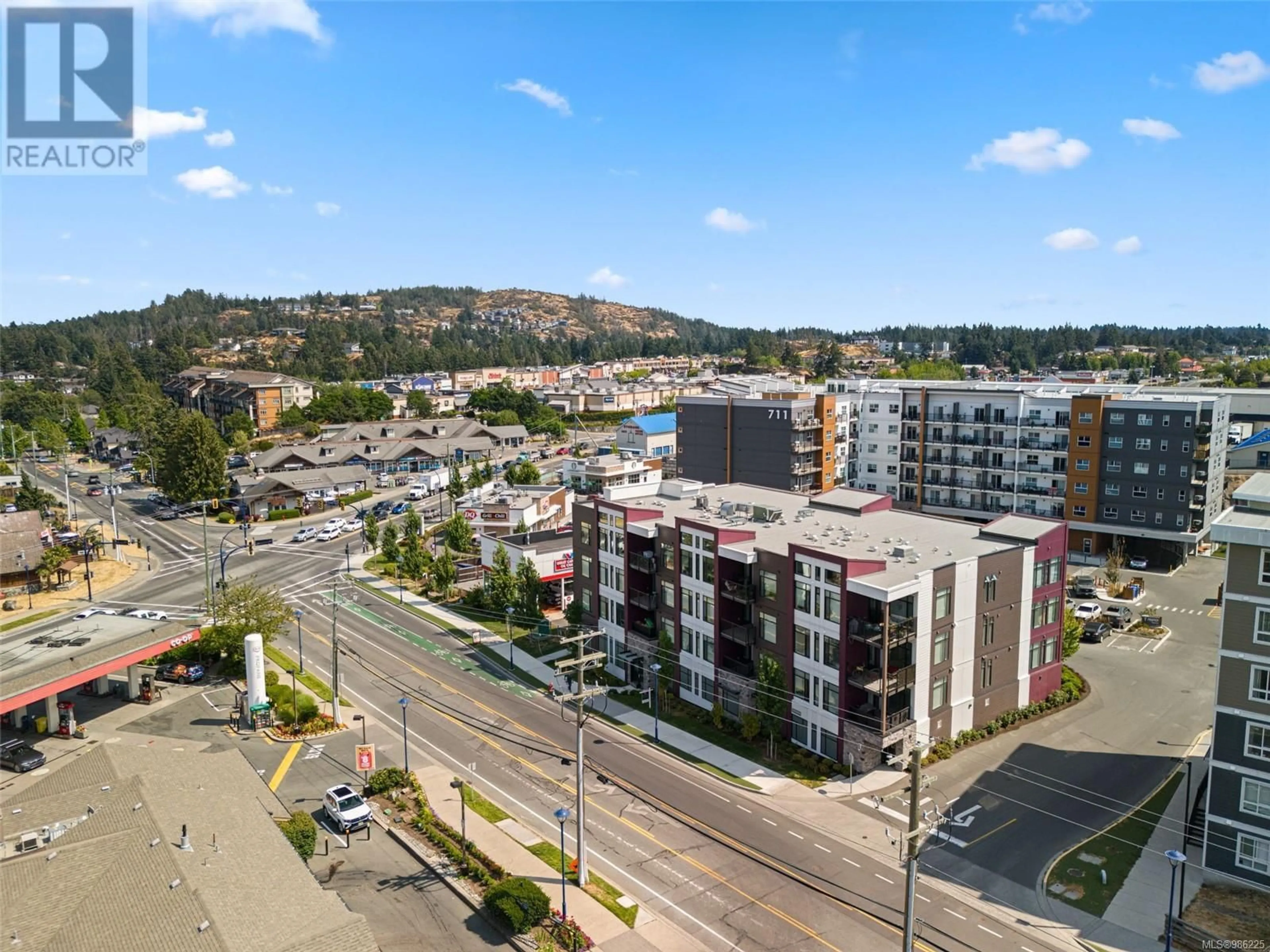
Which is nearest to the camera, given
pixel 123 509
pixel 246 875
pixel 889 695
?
pixel 246 875

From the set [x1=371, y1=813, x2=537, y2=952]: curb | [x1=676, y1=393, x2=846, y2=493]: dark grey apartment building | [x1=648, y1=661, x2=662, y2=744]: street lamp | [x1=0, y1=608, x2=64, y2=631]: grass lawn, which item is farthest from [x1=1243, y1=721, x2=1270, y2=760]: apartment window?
[x1=0, y1=608, x2=64, y2=631]: grass lawn

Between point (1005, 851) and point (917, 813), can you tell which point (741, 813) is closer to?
point (1005, 851)

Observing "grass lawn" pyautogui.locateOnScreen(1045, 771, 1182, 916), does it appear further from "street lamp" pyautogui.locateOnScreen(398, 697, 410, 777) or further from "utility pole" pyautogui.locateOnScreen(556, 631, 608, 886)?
"street lamp" pyautogui.locateOnScreen(398, 697, 410, 777)

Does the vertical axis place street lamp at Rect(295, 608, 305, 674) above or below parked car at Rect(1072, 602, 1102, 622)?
below

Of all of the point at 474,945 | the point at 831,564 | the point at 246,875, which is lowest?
the point at 474,945

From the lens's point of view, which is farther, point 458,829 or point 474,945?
point 458,829

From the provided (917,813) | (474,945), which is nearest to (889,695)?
(917,813)
